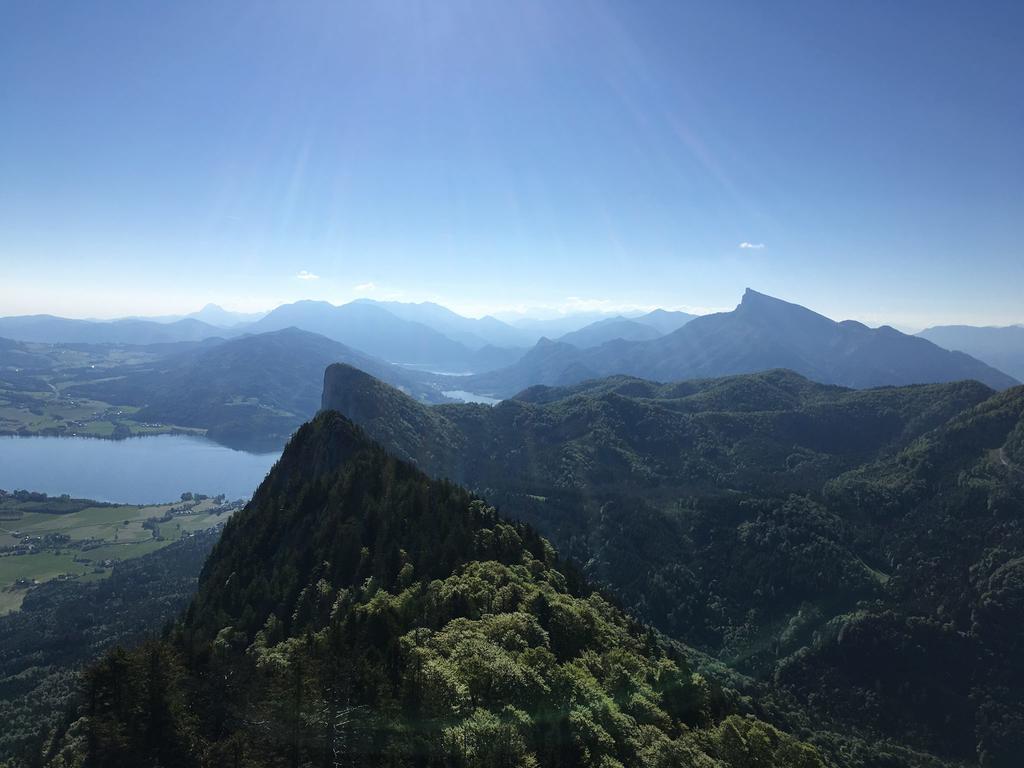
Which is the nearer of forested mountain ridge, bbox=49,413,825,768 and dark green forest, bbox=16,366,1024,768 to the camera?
forested mountain ridge, bbox=49,413,825,768

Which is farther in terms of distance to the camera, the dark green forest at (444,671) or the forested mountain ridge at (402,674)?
the dark green forest at (444,671)

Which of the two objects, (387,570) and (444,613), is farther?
(387,570)

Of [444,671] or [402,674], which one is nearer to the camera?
[444,671]

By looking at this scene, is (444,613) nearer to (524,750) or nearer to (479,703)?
(479,703)

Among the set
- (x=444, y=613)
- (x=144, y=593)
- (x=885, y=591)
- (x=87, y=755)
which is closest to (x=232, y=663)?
(x=87, y=755)

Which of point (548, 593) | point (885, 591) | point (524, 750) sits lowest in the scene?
point (885, 591)

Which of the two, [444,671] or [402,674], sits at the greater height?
[444,671]

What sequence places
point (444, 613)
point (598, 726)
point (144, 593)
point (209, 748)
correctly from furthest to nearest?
1. point (144, 593)
2. point (444, 613)
3. point (598, 726)
4. point (209, 748)

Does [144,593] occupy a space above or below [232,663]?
below
